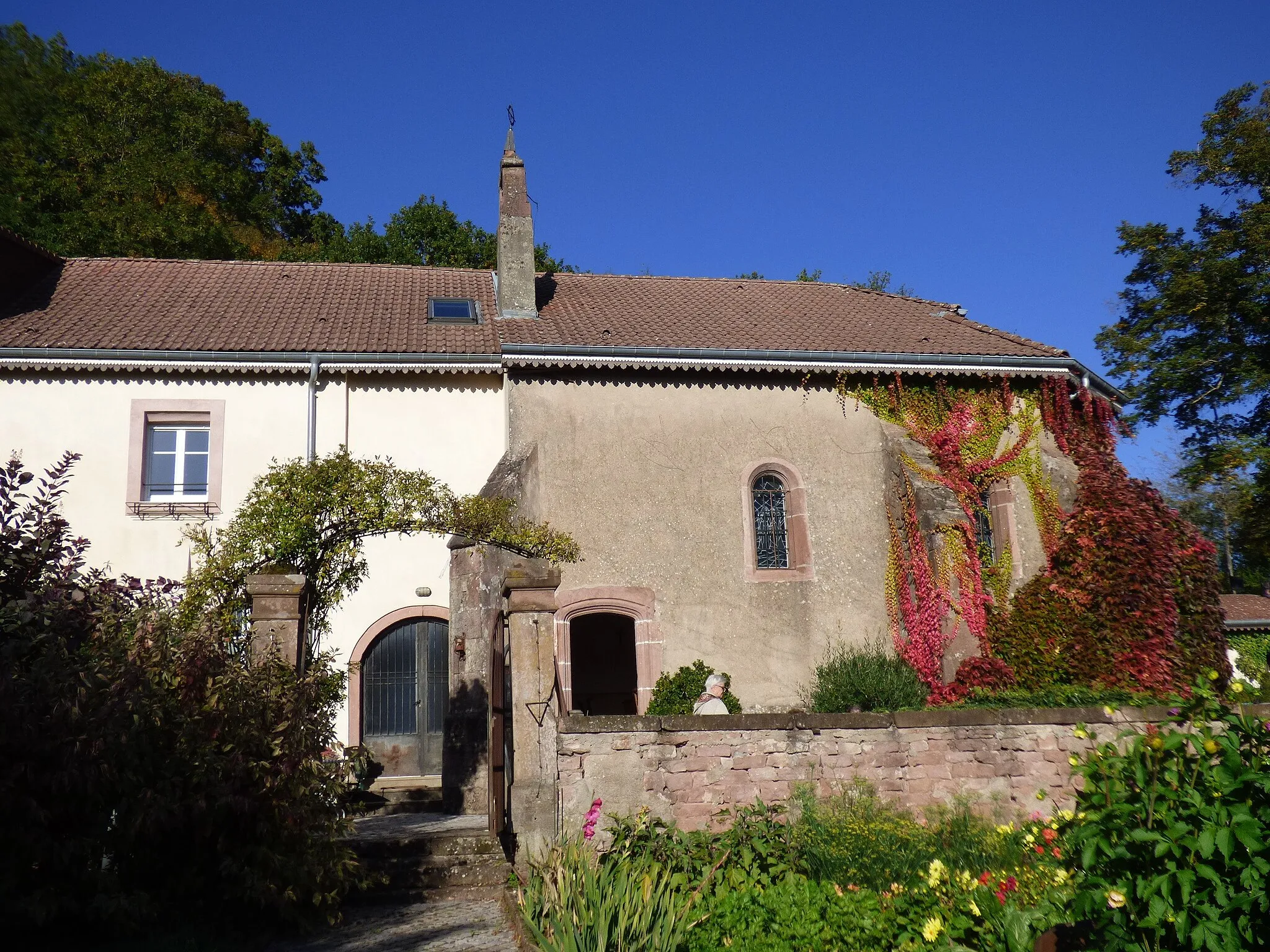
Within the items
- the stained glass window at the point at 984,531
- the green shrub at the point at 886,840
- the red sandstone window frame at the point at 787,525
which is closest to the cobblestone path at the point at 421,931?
the green shrub at the point at 886,840

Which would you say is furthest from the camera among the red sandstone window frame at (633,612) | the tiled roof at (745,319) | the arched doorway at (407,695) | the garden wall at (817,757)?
the tiled roof at (745,319)

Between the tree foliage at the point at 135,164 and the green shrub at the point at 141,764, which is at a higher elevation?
the tree foliage at the point at 135,164

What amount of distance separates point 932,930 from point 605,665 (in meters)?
11.7

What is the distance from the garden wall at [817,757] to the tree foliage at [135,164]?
17559 mm

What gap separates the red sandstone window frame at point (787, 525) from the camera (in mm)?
13719

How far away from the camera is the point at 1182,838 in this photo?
12.4ft

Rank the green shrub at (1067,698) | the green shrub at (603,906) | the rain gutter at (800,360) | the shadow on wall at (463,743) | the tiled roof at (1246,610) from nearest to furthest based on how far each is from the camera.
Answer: the green shrub at (603,906), the green shrub at (1067,698), the shadow on wall at (463,743), the rain gutter at (800,360), the tiled roof at (1246,610)

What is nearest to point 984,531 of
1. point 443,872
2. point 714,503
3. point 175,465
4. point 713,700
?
point 714,503

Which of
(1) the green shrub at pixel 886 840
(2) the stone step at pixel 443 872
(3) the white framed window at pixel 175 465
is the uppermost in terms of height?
(3) the white framed window at pixel 175 465

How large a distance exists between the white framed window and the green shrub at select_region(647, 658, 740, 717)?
6.34m

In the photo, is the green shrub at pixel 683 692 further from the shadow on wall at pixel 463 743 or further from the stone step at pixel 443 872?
the stone step at pixel 443 872

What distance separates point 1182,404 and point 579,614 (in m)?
14.6

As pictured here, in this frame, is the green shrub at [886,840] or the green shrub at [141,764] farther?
the green shrub at [886,840]

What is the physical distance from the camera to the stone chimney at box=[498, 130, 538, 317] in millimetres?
15078
